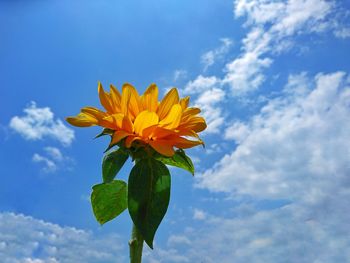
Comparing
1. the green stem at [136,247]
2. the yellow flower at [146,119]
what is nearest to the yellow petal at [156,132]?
the yellow flower at [146,119]

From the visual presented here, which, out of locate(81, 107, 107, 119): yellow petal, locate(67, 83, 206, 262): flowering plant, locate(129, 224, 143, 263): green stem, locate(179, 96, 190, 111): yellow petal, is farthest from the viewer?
locate(179, 96, 190, 111): yellow petal

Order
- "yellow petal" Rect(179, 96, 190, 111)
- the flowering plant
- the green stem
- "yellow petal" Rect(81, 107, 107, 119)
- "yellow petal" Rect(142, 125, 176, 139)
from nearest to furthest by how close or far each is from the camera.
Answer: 1. the green stem
2. the flowering plant
3. "yellow petal" Rect(142, 125, 176, 139)
4. "yellow petal" Rect(81, 107, 107, 119)
5. "yellow petal" Rect(179, 96, 190, 111)

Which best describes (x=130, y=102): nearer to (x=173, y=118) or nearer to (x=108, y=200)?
(x=173, y=118)

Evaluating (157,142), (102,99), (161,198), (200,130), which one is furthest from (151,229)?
(102,99)

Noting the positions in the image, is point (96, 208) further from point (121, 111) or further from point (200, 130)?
point (200, 130)

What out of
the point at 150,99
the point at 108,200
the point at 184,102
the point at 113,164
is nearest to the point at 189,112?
the point at 184,102

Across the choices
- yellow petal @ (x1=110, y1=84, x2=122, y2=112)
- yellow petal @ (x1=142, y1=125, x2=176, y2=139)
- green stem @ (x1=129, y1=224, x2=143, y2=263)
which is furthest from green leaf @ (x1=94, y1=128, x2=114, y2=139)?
green stem @ (x1=129, y1=224, x2=143, y2=263)

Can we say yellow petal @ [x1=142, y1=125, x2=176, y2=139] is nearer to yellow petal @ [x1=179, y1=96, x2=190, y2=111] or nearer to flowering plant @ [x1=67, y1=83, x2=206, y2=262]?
flowering plant @ [x1=67, y1=83, x2=206, y2=262]

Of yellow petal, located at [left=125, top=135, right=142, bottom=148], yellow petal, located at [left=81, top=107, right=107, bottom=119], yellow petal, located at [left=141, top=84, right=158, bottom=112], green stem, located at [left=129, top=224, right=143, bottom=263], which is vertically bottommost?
green stem, located at [left=129, top=224, right=143, bottom=263]

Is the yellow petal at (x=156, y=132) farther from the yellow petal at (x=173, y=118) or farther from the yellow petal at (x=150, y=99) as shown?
the yellow petal at (x=150, y=99)
